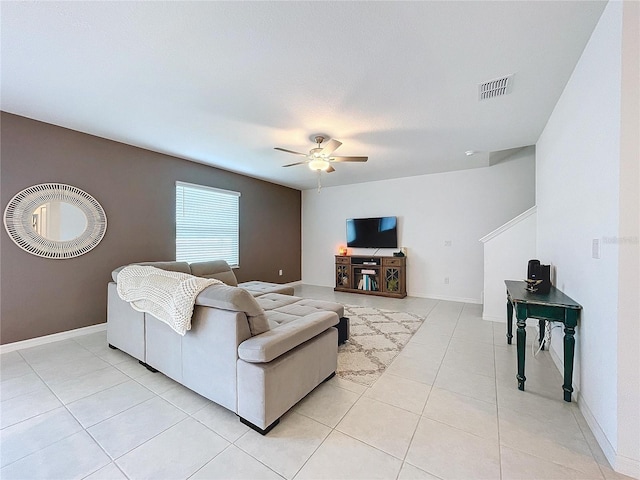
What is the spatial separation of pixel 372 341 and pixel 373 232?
10.1 ft

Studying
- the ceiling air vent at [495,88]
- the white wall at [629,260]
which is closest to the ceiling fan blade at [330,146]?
the ceiling air vent at [495,88]

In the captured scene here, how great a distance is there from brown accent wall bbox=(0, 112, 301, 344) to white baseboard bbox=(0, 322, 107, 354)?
0.05m

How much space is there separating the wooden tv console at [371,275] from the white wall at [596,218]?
2938mm

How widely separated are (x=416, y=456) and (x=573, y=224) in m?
1.99

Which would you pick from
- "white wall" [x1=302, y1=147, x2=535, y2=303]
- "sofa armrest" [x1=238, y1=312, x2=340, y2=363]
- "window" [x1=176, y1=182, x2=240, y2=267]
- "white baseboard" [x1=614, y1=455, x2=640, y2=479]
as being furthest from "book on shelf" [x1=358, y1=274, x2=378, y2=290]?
"white baseboard" [x1=614, y1=455, x2=640, y2=479]

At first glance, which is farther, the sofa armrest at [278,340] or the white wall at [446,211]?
the white wall at [446,211]

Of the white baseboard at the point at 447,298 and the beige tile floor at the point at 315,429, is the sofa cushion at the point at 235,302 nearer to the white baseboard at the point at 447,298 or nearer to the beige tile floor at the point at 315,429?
the beige tile floor at the point at 315,429

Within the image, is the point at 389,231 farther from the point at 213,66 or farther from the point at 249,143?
the point at 213,66

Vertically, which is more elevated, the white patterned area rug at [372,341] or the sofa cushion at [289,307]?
the sofa cushion at [289,307]

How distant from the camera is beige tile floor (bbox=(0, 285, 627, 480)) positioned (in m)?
1.34

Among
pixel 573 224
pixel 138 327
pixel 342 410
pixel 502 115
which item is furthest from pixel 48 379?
pixel 502 115

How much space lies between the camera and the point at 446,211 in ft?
16.4

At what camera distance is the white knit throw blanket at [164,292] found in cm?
179

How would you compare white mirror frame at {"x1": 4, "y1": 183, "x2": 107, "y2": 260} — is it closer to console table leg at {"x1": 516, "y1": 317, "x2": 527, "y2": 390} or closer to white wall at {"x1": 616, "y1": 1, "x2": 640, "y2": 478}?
console table leg at {"x1": 516, "y1": 317, "x2": 527, "y2": 390}
